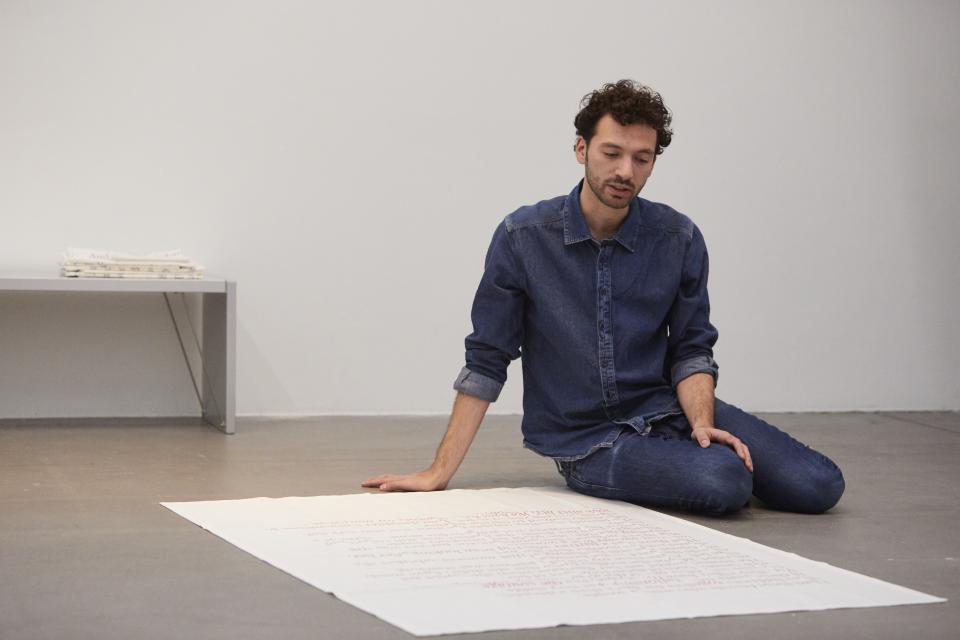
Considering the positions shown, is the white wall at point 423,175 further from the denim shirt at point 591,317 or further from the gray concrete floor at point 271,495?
the denim shirt at point 591,317

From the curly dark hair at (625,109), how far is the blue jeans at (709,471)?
60 centimetres

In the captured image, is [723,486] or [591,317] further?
[591,317]

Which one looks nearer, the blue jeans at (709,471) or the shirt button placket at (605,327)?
the blue jeans at (709,471)

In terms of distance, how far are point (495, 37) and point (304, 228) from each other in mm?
920

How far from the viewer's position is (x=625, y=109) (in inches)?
101

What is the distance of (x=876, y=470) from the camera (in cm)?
324

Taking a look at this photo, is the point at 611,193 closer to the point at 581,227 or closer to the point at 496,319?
the point at 581,227

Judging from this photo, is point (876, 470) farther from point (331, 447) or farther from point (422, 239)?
point (422, 239)

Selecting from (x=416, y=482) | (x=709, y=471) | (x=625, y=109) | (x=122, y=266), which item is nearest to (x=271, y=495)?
(x=416, y=482)

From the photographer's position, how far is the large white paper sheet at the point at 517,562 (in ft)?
5.78

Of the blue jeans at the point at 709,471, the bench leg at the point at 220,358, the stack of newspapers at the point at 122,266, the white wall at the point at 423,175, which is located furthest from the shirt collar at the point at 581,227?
the white wall at the point at 423,175

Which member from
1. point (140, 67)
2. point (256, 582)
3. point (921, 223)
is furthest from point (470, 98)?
point (256, 582)

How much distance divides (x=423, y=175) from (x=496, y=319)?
1.65m

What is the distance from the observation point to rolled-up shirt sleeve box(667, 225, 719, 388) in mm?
2719
